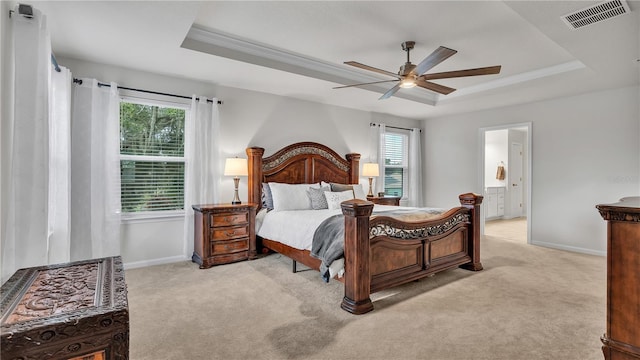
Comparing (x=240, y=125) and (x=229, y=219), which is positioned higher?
(x=240, y=125)

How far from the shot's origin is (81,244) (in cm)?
349

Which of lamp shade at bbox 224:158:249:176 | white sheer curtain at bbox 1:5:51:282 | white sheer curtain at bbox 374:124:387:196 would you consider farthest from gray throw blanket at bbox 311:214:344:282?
white sheer curtain at bbox 374:124:387:196

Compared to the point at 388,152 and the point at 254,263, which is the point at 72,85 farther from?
the point at 388,152

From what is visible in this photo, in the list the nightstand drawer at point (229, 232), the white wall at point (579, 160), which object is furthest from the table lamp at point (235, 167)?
the white wall at point (579, 160)

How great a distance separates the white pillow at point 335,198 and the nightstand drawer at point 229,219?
111 cm

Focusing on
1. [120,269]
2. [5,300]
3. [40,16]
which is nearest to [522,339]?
[120,269]

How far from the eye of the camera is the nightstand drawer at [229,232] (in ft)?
12.9

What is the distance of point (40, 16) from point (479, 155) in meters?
6.22

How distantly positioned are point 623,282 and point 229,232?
11.8 ft

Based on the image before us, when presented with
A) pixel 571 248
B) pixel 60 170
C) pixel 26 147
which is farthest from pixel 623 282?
pixel 60 170

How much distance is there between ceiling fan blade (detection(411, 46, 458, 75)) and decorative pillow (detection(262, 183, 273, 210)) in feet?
7.92

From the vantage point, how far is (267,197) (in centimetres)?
444

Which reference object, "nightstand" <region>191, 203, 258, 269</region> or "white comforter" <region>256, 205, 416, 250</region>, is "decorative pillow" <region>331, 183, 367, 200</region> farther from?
"nightstand" <region>191, 203, 258, 269</region>

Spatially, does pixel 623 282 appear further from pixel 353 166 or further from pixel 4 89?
pixel 353 166
